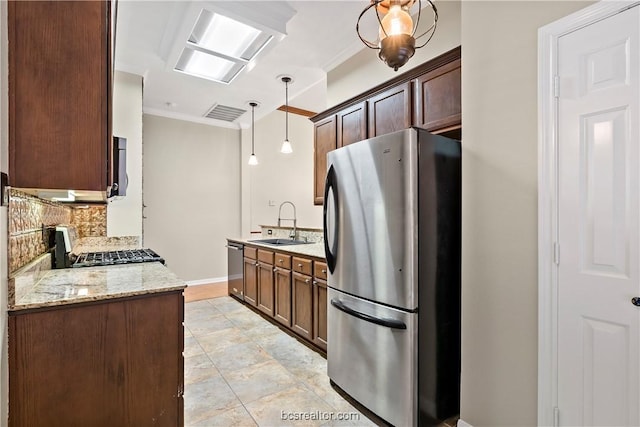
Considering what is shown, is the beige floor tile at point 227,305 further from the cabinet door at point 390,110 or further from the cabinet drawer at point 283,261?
the cabinet door at point 390,110

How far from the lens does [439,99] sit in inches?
87.1

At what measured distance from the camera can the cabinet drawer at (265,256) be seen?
361 cm

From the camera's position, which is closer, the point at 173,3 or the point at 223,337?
the point at 173,3

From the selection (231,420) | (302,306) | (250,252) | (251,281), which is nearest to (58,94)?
(231,420)

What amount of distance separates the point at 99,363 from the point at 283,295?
6.85ft

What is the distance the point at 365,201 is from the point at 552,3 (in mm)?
1297

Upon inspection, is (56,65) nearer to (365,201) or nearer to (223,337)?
(365,201)

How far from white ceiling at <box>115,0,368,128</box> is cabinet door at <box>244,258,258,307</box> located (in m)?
2.24

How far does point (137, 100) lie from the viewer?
374cm

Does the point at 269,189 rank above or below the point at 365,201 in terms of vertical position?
above

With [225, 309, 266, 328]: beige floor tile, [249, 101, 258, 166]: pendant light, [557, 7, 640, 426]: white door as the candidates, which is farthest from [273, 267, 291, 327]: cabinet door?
[557, 7, 640, 426]: white door

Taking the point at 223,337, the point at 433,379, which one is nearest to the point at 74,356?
the point at 433,379

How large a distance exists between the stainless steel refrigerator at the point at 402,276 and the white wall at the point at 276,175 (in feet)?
13.2

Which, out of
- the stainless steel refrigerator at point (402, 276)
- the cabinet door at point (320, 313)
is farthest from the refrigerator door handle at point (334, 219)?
the cabinet door at point (320, 313)
